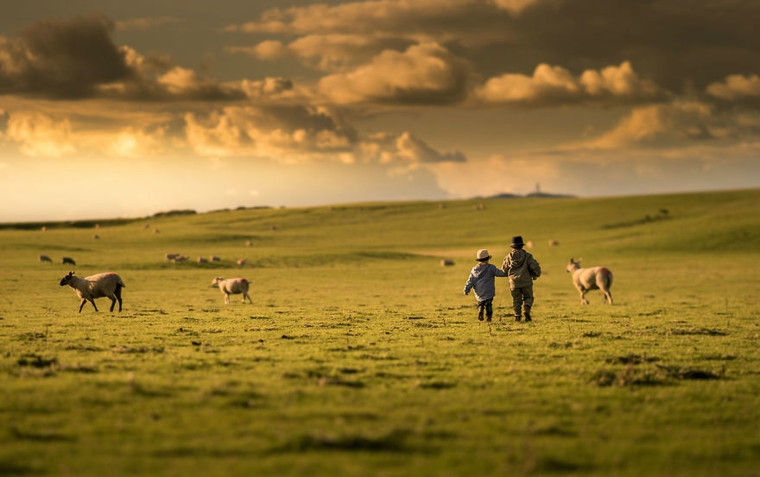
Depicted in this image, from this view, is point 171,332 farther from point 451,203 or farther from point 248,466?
point 451,203

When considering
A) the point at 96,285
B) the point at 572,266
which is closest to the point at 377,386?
the point at 96,285

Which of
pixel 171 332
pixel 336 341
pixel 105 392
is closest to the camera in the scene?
pixel 105 392

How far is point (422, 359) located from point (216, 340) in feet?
20.0

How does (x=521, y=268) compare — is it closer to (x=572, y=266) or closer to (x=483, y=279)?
(x=483, y=279)

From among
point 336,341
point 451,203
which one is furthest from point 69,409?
point 451,203

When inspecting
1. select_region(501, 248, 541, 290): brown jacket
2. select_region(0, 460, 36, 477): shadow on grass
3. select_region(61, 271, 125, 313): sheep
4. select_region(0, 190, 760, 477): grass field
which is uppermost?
select_region(501, 248, 541, 290): brown jacket

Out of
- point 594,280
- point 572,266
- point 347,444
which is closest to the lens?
point 347,444

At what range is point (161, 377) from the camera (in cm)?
1188

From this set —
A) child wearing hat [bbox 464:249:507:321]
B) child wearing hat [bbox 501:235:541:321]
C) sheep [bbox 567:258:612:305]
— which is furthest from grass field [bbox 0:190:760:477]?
child wearing hat [bbox 501:235:541:321]

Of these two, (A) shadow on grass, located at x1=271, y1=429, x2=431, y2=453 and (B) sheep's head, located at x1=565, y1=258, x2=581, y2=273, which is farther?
(B) sheep's head, located at x1=565, y1=258, x2=581, y2=273

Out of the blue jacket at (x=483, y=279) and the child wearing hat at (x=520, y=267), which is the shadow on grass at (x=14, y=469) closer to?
the blue jacket at (x=483, y=279)

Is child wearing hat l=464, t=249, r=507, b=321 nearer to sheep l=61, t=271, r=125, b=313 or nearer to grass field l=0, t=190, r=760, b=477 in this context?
grass field l=0, t=190, r=760, b=477

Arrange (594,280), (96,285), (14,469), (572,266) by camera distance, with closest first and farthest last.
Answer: (14,469)
(96,285)
(594,280)
(572,266)

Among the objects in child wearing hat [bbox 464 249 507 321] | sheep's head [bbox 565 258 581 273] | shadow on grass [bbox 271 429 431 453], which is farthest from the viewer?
sheep's head [bbox 565 258 581 273]
